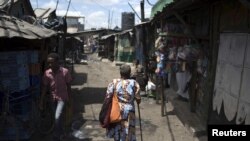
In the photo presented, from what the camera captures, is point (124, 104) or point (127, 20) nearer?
point (124, 104)

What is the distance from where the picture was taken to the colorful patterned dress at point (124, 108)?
19.8 ft

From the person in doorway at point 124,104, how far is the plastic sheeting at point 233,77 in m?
1.85

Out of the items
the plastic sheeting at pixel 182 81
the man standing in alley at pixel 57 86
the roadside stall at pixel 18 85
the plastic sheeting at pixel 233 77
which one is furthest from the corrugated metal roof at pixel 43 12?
the plastic sheeting at pixel 233 77

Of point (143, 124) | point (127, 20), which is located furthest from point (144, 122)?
point (127, 20)

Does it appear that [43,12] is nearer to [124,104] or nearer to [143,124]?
[143,124]

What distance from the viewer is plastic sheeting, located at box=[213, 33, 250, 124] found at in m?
6.34

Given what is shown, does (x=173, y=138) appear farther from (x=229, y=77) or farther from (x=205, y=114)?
(x=229, y=77)

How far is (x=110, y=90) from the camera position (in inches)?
238

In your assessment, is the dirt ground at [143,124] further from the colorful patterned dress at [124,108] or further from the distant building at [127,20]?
the distant building at [127,20]

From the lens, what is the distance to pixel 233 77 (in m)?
6.98

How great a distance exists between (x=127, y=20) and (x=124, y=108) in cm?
3077

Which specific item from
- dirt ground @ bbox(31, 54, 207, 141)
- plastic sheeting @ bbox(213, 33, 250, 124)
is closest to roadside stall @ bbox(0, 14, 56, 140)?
dirt ground @ bbox(31, 54, 207, 141)

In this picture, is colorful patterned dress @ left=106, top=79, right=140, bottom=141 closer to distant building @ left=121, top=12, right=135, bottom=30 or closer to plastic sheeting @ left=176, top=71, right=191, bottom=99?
plastic sheeting @ left=176, top=71, right=191, bottom=99

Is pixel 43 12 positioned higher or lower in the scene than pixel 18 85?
higher
